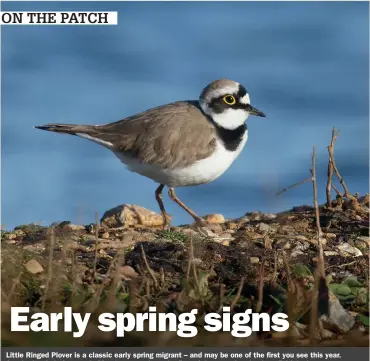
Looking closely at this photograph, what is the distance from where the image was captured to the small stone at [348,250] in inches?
238

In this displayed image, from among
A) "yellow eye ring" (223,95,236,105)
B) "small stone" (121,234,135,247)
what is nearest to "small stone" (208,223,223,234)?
"small stone" (121,234,135,247)

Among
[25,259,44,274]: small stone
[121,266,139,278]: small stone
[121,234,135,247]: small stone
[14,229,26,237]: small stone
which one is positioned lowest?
[121,266,139,278]: small stone

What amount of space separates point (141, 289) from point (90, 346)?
60 centimetres

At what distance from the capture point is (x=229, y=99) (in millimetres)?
8031

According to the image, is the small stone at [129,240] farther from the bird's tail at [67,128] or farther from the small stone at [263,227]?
the bird's tail at [67,128]

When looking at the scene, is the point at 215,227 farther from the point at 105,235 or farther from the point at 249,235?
the point at 105,235

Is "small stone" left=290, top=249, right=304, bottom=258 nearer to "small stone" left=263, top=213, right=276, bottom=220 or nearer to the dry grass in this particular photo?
the dry grass

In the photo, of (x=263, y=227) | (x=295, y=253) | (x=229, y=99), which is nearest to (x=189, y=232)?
(x=263, y=227)

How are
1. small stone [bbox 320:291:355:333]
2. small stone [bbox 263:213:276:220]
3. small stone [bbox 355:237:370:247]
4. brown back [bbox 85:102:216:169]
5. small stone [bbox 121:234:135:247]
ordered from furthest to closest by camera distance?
small stone [bbox 263:213:276:220], brown back [bbox 85:102:216:169], small stone [bbox 355:237:370:247], small stone [bbox 121:234:135:247], small stone [bbox 320:291:355:333]

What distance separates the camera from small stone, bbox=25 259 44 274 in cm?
512

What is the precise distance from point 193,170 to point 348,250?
6.70 feet

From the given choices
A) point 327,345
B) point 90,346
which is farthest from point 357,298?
point 90,346

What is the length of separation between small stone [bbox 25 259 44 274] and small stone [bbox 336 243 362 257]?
2403mm

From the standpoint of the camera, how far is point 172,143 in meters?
7.62
